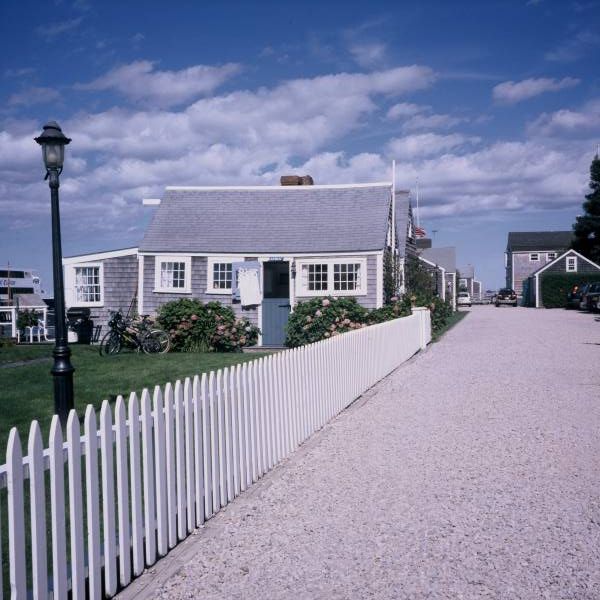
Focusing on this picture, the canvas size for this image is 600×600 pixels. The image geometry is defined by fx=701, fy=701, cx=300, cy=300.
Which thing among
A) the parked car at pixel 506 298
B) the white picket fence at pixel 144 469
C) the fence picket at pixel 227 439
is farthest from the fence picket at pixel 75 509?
the parked car at pixel 506 298

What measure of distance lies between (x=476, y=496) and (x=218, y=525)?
2.04 m

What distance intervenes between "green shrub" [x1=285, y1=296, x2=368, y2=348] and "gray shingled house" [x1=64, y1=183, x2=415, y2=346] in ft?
7.86

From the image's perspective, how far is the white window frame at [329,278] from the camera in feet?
71.0

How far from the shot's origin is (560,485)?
5824 mm

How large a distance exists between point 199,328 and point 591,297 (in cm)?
2772

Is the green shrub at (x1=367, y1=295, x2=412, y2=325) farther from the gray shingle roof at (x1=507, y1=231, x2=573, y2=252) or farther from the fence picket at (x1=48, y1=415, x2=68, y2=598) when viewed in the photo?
the gray shingle roof at (x1=507, y1=231, x2=573, y2=252)

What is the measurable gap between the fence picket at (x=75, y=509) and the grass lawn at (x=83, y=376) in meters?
3.96

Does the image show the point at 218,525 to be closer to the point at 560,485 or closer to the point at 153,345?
the point at 560,485

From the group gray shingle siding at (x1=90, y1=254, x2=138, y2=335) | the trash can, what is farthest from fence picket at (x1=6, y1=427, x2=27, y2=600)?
gray shingle siding at (x1=90, y1=254, x2=138, y2=335)

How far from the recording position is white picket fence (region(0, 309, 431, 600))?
3373 mm

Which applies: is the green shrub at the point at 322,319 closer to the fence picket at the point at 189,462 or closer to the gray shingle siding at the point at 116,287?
the gray shingle siding at the point at 116,287

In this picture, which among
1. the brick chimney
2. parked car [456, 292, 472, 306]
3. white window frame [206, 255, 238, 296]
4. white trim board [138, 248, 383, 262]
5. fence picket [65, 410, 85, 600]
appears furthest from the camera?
parked car [456, 292, 472, 306]

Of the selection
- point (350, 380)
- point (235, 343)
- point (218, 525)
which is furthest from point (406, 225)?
point (218, 525)

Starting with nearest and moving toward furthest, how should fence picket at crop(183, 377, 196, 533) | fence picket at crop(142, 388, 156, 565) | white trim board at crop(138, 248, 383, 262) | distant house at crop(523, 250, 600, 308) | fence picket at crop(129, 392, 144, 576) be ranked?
fence picket at crop(129, 392, 144, 576) → fence picket at crop(142, 388, 156, 565) → fence picket at crop(183, 377, 196, 533) → white trim board at crop(138, 248, 383, 262) → distant house at crop(523, 250, 600, 308)
